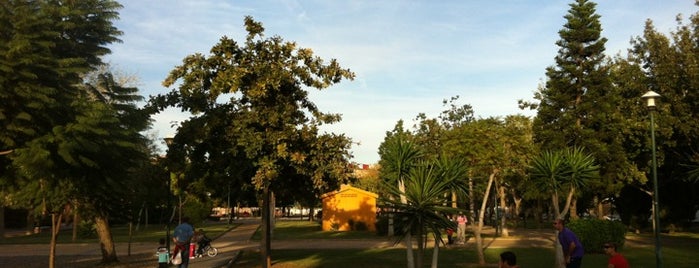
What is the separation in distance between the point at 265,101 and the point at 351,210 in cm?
2748

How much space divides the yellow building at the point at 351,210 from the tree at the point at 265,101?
25893 millimetres

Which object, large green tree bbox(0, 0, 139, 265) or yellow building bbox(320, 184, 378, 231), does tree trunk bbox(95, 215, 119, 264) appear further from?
yellow building bbox(320, 184, 378, 231)

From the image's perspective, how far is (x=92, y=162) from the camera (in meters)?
14.4

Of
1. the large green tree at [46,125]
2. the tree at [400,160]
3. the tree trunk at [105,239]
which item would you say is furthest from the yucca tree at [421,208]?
the tree trunk at [105,239]

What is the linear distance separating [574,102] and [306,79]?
2189 centimetres

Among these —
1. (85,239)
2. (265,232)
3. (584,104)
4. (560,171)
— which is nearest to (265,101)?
(265,232)

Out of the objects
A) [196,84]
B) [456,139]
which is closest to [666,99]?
[456,139]

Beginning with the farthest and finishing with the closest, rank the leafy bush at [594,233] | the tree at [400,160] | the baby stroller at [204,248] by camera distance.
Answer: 1. the baby stroller at [204,248]
2. the leafy bush at [594,233]
3. the tree at [400,160]

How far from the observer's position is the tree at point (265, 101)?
15.3m

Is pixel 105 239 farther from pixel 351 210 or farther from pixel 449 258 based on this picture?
pixel 351 210

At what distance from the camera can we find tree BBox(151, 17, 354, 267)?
15.3 metres

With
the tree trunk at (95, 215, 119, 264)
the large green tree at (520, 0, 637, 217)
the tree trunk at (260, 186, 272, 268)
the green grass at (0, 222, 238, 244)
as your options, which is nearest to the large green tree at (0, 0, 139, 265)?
the tree trunk at (95, 215, 119, 264)

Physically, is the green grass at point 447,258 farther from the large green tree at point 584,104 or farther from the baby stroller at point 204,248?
the large green tree at point 584,104

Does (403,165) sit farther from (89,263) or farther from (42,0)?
(42,0)
